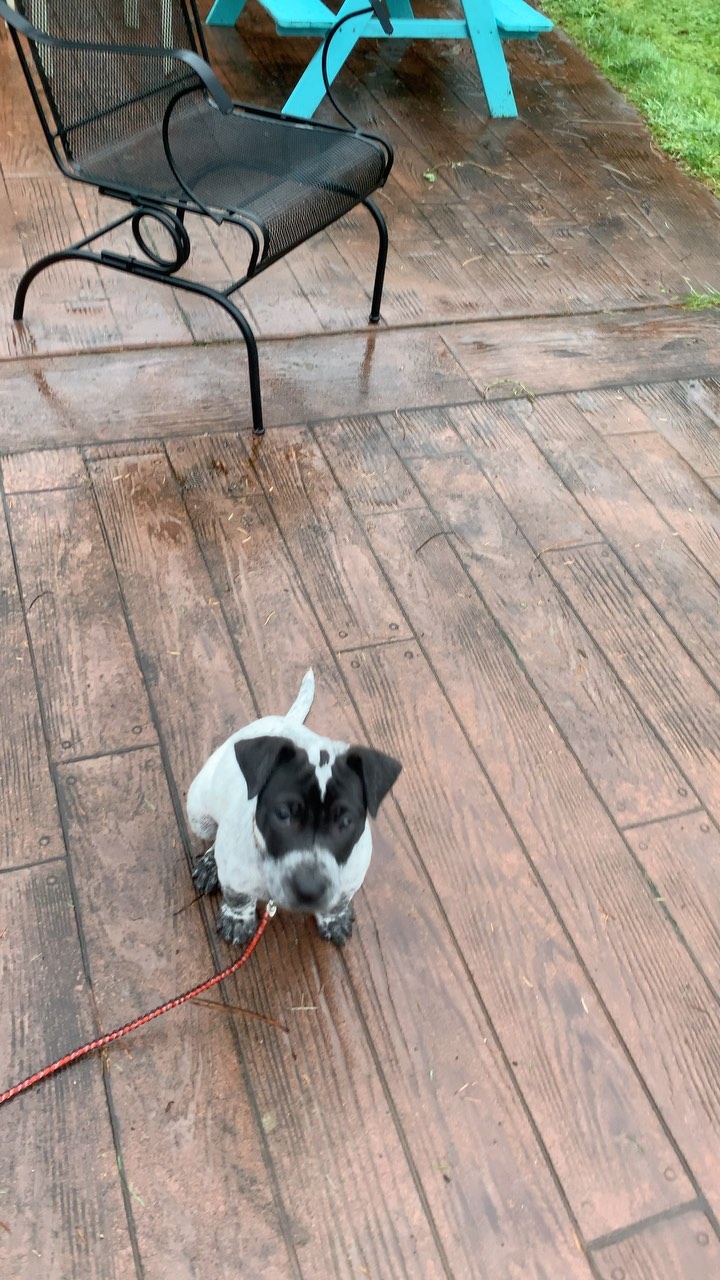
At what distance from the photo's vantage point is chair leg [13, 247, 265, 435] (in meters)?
2.38

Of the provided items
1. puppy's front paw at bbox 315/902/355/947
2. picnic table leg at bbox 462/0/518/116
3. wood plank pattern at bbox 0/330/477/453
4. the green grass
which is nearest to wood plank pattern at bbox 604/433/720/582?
wood plank pattern at bbox 0/330/477/453

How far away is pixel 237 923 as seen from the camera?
1590 millimetres

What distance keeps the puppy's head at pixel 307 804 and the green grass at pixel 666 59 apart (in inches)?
154

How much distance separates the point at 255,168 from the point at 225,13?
9.24 feet

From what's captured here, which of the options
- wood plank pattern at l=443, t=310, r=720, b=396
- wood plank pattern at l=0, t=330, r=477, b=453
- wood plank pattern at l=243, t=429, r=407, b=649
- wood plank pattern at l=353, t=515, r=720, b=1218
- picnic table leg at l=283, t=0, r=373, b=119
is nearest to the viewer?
wood plank pattern at l=353, t=515, r=720, b=1218

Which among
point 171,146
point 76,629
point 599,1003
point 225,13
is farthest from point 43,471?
point 225,13

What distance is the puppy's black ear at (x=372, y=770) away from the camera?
1329 millimetres

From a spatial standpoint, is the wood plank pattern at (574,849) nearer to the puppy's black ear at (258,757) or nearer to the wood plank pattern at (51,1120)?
the puppy's black ear at (258,757)

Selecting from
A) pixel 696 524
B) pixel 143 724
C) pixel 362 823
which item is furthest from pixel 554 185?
pixel 362 823

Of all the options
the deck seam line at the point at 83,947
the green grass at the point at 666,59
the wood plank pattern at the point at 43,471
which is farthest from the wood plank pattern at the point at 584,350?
the deck seam line at the point at 83,947

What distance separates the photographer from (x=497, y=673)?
2100 mm

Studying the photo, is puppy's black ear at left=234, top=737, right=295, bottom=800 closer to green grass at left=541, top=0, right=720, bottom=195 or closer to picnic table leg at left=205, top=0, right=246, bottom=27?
green grass at left=541, top=0, right=720, bottom=195

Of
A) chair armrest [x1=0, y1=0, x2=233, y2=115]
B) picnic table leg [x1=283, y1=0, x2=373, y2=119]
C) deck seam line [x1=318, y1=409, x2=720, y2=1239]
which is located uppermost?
chair armrest [x1=0, y1=0, x2=233, y2=115]

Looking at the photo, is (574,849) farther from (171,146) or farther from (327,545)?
(171,146)
